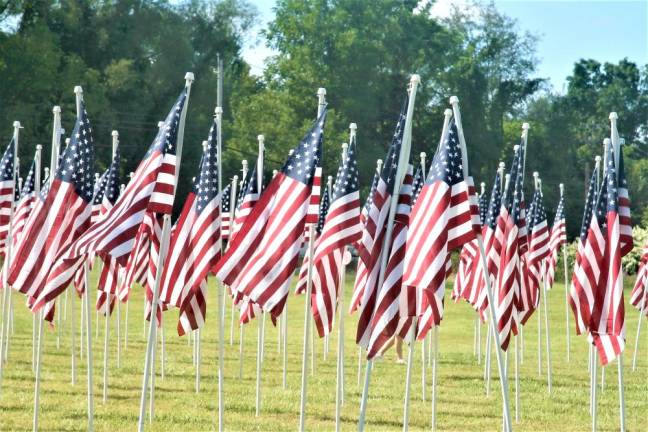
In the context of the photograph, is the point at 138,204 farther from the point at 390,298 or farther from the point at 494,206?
the point at 494,206

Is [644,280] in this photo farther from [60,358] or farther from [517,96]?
[517,96]

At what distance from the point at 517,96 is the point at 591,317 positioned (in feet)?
228

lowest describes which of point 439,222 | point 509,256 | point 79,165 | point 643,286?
point 643,286

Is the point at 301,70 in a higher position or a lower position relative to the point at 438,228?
higher

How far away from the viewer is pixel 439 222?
1119 cm

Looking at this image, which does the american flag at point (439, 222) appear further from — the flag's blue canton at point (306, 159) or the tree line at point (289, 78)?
the tree line at point (289, 78)

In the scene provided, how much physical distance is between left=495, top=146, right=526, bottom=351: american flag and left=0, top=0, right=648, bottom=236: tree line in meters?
48.1

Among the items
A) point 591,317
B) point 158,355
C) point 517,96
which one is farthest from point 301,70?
point 591,317

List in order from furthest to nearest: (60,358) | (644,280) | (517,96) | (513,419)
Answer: (517,96), (60,358), (644,280), (513,419)

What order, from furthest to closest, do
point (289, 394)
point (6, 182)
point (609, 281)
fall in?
point (6, 182) → point (289, 394) → point (609, 281)

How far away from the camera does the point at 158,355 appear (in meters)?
24.5

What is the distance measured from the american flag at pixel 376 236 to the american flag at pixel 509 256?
3529 mm

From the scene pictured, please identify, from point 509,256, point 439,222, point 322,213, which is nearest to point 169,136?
point 439,222

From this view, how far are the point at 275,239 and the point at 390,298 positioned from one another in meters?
1.37
